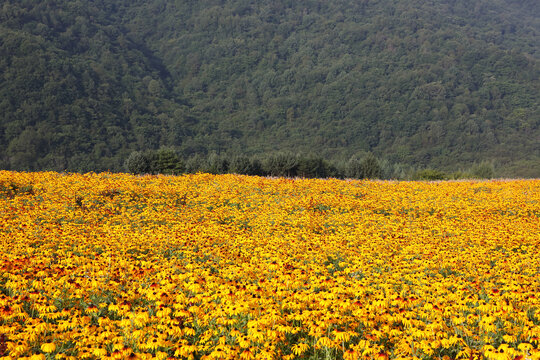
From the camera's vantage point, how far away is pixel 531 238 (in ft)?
34.2

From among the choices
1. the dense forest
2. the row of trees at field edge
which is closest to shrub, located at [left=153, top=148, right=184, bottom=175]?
the row of trees at field edge

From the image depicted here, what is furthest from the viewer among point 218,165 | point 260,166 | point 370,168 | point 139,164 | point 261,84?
point 261,84

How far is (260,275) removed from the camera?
7312 mm

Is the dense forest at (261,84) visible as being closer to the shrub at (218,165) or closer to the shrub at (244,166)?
the shrub at (218,165)

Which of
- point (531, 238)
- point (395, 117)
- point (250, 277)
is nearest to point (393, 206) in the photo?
point (531, 238)

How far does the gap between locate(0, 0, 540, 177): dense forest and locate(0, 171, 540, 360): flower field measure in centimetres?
3591

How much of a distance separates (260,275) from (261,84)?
110 metres

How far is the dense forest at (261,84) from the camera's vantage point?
226 feet

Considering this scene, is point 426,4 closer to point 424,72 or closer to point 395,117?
point 424,72

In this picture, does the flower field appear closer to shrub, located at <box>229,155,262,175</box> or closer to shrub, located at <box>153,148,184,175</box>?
shrub, located at <box>153,148,184,175</box>

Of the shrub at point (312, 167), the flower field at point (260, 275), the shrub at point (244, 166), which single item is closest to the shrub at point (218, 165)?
the shrub at point (244, 166)

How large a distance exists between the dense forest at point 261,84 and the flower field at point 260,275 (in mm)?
35910

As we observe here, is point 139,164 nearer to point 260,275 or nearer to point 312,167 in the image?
point 312,167

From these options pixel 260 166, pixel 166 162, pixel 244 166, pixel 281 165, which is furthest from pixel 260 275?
pixel 260 166
